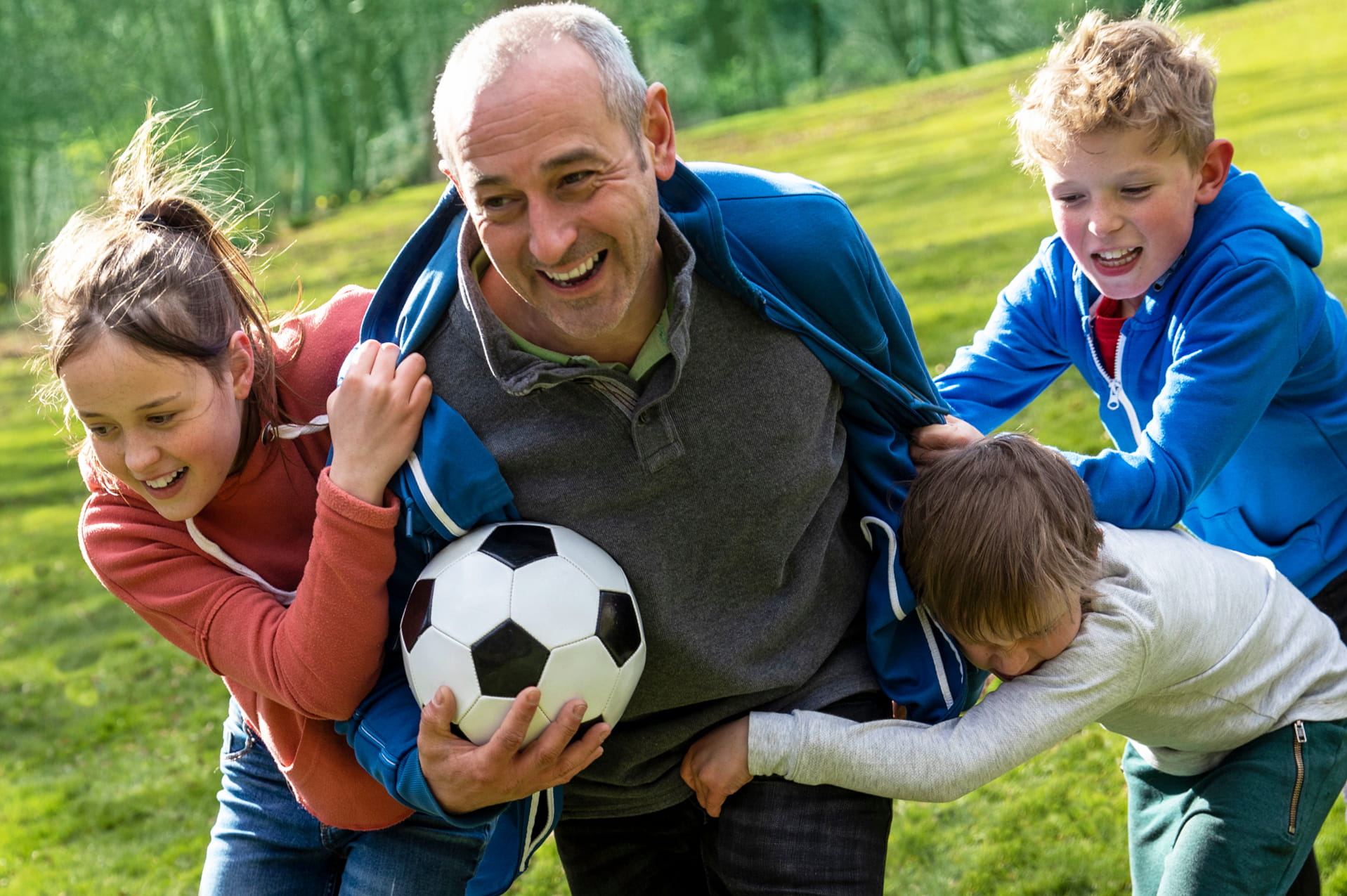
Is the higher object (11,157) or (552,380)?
(552,380)

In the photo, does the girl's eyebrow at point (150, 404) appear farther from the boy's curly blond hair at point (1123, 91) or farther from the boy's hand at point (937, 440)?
the boy's curly blond hair at point (1123, 91)

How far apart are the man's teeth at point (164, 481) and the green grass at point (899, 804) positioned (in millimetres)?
613

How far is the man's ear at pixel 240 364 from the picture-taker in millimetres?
3217

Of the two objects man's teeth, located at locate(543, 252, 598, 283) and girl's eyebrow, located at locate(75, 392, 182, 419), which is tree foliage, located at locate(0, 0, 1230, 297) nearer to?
girl's eyebrow, located at locate(75, 392, 182, 419)

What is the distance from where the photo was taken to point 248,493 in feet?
10.7

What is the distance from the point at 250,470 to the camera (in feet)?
10.7

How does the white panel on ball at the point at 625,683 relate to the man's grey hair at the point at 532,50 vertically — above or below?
below

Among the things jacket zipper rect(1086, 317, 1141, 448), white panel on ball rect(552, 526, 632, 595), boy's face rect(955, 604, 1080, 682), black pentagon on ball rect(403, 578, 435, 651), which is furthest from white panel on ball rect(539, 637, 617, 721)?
jacket zipper rect(1086, 317, 1141, 448)

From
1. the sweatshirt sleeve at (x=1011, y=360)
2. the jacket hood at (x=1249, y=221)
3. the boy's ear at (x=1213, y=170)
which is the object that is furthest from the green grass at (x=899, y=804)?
the boy's ear at (x=1213, y=170)

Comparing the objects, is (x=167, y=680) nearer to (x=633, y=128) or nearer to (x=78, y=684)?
(x=78, y=684)

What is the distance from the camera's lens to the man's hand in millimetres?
2857

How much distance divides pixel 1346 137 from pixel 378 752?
47.8ft

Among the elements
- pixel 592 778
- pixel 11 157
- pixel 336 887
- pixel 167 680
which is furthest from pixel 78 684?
pixel 11 157

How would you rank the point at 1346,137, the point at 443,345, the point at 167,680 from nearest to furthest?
1. the point at 443,345
2. the point at 167,680
3. the point at 1346,137
